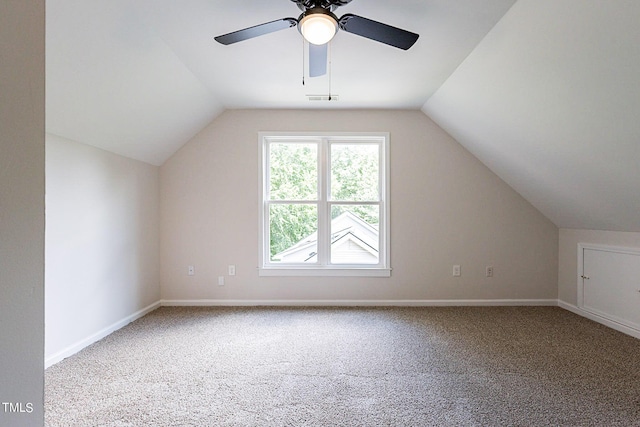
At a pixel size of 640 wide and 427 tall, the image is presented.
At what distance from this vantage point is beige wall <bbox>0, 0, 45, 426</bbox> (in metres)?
0.75

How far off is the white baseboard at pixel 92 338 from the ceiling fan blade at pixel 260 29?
2.63 meters

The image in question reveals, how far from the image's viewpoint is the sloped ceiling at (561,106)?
1.86 metres

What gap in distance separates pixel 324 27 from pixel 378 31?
1.14ft

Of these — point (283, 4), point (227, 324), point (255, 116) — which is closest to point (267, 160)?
point (255, 116)

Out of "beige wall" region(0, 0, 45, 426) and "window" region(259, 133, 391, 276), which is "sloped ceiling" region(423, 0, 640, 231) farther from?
"beige wall" region(0, 0, 45, 426)

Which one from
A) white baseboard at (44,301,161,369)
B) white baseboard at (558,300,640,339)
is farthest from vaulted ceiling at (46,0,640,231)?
white baseboard at (44,301,161,369)

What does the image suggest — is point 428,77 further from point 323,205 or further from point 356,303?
point 356,303

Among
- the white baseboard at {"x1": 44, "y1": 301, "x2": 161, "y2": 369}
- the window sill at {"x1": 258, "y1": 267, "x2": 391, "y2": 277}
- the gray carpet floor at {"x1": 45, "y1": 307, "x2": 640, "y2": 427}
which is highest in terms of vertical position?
the window sill at {"x1": 258, "y1": 267, "x2": 391, "y2": 277}

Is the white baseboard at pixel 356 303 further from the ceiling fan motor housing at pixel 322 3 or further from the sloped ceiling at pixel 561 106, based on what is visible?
the ceiling fan motor housing at pixel 322 3

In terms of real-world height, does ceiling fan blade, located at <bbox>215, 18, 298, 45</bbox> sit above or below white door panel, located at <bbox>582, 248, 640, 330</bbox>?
above

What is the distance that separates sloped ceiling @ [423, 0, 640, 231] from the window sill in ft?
6.06

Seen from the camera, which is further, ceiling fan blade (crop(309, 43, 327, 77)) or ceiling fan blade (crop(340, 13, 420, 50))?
ceiling fan blade (crop(309, 43, 327, 77))

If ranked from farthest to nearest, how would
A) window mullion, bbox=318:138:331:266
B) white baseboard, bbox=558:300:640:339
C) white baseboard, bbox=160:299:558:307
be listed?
window mullion, bbox=318:138:331:266
white baseboard, bbox=160:299:558:307
white baseboard, bbox=558:300:640:339

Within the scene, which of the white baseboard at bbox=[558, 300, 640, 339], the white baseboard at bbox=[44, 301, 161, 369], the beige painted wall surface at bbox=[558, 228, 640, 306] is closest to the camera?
the white baseboard at bbox=[44, 301, 161, 369]
